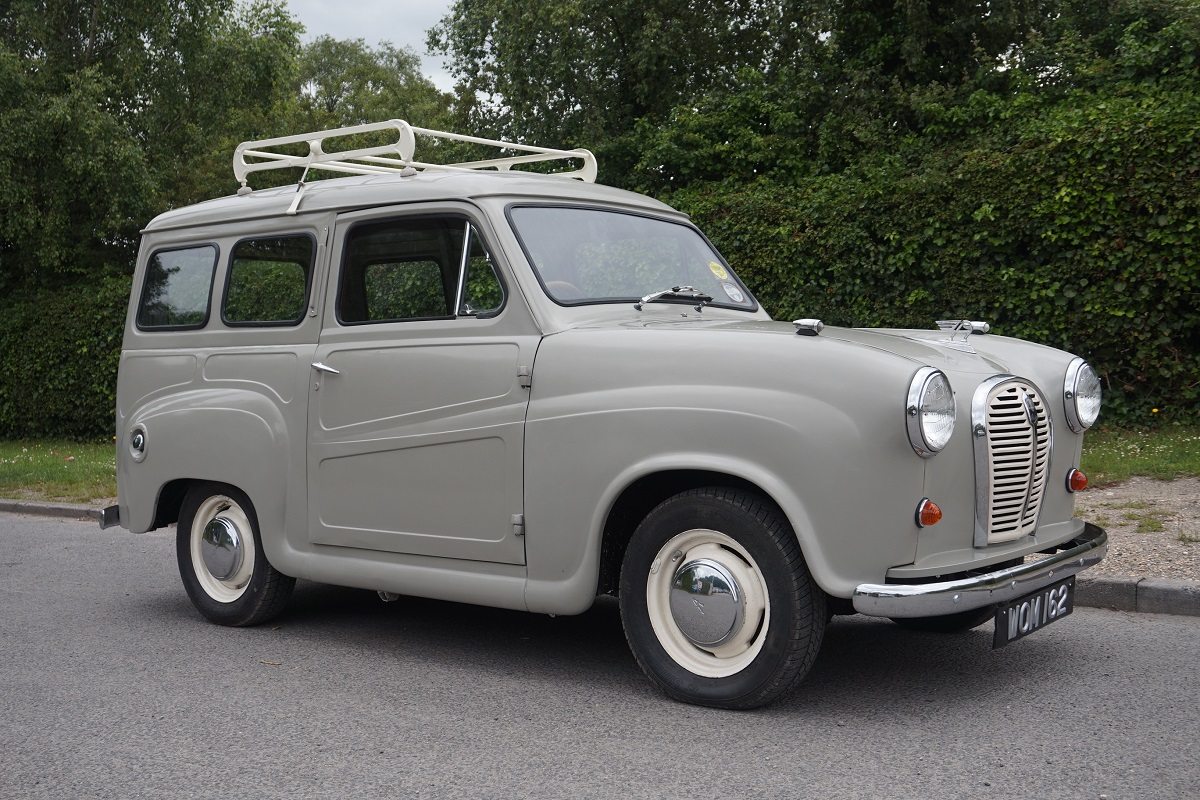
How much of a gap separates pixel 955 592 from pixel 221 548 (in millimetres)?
3776

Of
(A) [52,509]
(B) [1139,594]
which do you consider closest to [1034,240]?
(B) [1139,594]

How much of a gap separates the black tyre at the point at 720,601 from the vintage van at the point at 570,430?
0.04 feet

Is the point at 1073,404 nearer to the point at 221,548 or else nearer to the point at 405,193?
the point at 405,193

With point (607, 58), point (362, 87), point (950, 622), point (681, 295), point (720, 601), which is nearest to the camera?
point (720, 601)

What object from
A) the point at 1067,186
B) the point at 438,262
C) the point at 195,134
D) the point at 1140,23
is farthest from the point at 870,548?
the point at 195,134

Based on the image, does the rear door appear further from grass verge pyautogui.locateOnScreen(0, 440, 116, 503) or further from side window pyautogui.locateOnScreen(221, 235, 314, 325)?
grass verge pyautogui.locateOnScreen(0, 440, 116, 503)

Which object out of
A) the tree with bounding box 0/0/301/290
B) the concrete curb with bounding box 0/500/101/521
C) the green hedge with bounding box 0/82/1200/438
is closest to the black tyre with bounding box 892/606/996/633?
the green hedge with bounding box 0/82/1200/438

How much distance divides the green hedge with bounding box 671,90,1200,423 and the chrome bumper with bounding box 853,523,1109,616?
670 cm

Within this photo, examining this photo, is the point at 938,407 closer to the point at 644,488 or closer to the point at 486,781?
the point at 644,488

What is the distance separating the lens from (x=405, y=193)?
219 inches

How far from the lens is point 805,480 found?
419 cm

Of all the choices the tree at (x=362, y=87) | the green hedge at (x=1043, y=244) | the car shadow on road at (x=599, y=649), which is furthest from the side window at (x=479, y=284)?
the tree at (x=362, y=87)

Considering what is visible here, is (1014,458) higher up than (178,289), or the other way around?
(178,289)

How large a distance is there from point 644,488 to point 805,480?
2.72 ft
